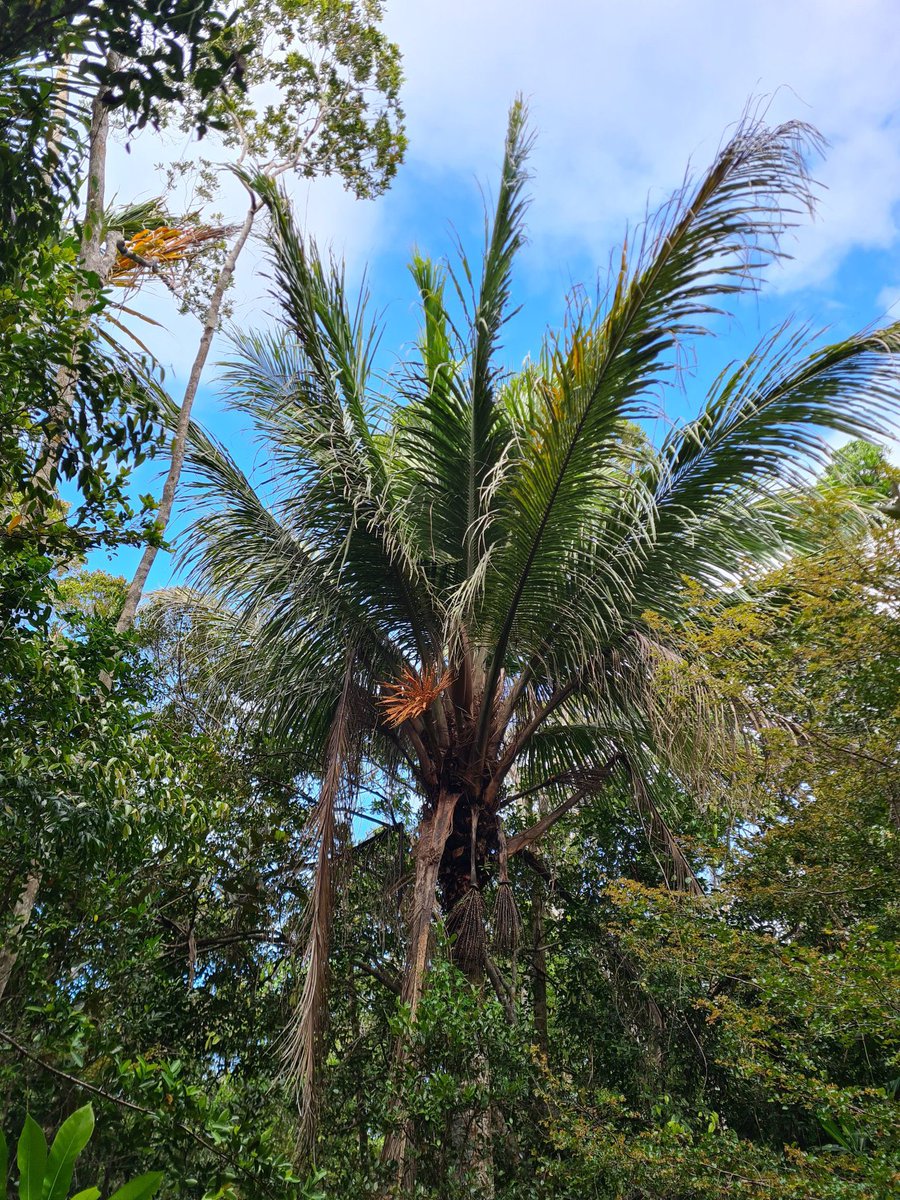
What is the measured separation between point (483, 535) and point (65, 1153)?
4.16 m

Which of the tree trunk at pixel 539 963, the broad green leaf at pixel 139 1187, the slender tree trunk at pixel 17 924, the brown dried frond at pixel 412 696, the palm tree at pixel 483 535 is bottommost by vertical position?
the broad green leaf at pixel 139 1187

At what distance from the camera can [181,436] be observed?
229 inches

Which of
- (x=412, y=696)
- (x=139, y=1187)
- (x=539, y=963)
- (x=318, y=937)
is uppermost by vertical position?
(x=412, y=696)

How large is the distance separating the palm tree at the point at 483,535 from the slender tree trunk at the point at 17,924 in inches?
58.9

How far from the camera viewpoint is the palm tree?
4.73 meters

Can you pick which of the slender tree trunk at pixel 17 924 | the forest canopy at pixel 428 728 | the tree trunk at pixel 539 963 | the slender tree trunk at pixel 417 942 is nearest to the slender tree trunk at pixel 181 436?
the forest canopy at pixel 428 728

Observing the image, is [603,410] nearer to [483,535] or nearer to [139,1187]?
[483,535]

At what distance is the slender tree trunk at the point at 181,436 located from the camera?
5.22 m

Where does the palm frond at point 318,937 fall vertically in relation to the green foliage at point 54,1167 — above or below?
above

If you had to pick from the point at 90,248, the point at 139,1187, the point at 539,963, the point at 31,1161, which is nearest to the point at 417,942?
the point at 539,963

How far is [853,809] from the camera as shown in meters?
4.31

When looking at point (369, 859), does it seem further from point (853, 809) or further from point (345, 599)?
point (853, 809)

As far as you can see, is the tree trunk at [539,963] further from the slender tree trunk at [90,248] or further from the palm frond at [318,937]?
the slender tree trunk at [90,248]

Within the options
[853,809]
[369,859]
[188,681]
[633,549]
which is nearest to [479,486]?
[633,549]
